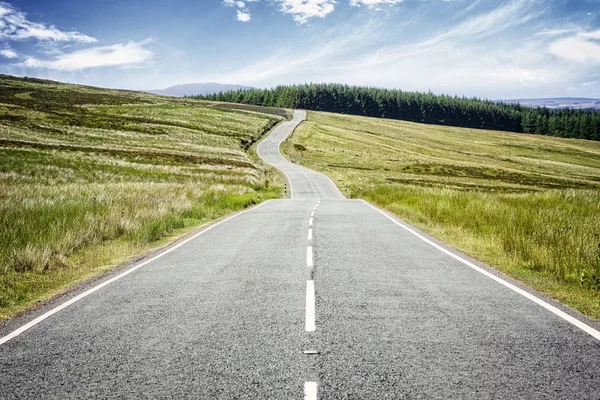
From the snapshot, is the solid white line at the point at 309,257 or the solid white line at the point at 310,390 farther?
the solid white line at the point at 309,257

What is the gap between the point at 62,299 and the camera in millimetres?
5965

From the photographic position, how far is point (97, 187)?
800 inches

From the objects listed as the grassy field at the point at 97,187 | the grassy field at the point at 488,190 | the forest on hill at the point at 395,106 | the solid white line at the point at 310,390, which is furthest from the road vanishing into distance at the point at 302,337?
the forest on hill at the point at 395,106

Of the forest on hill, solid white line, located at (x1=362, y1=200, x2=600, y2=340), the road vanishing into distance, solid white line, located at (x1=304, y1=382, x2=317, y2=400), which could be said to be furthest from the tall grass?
the forest on hill

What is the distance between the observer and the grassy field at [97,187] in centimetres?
808

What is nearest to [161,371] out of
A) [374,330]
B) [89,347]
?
[89,347]

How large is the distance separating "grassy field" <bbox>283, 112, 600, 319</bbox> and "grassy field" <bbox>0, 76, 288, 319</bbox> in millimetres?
8812

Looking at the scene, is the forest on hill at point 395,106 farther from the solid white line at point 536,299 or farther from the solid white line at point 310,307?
the solid white line at point 310,307

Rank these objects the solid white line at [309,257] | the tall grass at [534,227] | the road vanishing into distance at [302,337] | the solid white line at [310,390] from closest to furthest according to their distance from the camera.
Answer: the solid white line at [310,390] → the road vanishing into distance at [302,337] → the tall grass at [534,227] → the solid white line at [309,257]

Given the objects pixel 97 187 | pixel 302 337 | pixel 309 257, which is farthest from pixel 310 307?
pixel 97 187

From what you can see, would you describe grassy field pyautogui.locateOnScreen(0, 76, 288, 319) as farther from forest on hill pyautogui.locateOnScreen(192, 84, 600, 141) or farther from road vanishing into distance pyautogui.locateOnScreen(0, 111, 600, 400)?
forest on hill pyautogui.locateOnScreen(192, 84, 600, 141)

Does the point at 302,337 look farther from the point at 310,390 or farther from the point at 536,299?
the point at 536,299

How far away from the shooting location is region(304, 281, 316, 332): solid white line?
463cm

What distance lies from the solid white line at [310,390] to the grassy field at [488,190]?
4370 millimetres
